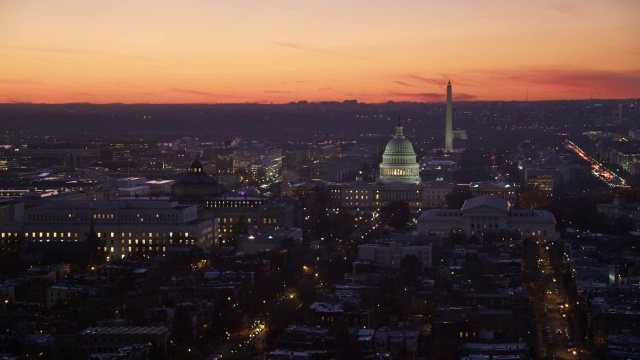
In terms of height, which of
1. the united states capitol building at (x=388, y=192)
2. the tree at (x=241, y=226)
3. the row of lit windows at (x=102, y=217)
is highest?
the row of lit windows at (x=102, y=217)

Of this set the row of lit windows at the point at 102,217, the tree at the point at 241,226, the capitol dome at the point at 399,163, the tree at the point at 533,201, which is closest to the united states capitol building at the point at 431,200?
the capitol dome at the point at 399,163

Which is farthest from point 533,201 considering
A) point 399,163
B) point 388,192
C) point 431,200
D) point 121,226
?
point 121,226

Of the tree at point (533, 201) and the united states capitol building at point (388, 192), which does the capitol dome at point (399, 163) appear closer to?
the united states capitol building at point (388, 192)

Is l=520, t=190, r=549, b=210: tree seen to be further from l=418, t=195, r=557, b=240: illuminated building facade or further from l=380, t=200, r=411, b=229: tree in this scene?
l=418, t=195, r=557, b=240: illuminated building facade

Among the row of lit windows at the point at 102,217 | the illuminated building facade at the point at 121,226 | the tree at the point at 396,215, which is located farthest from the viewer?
the tree at the point at 396,215

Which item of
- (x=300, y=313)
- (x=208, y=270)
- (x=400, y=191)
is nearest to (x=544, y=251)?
(x=208, y=270)

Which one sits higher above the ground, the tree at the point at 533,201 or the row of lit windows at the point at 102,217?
the row of lit windows at the point at 102,217
